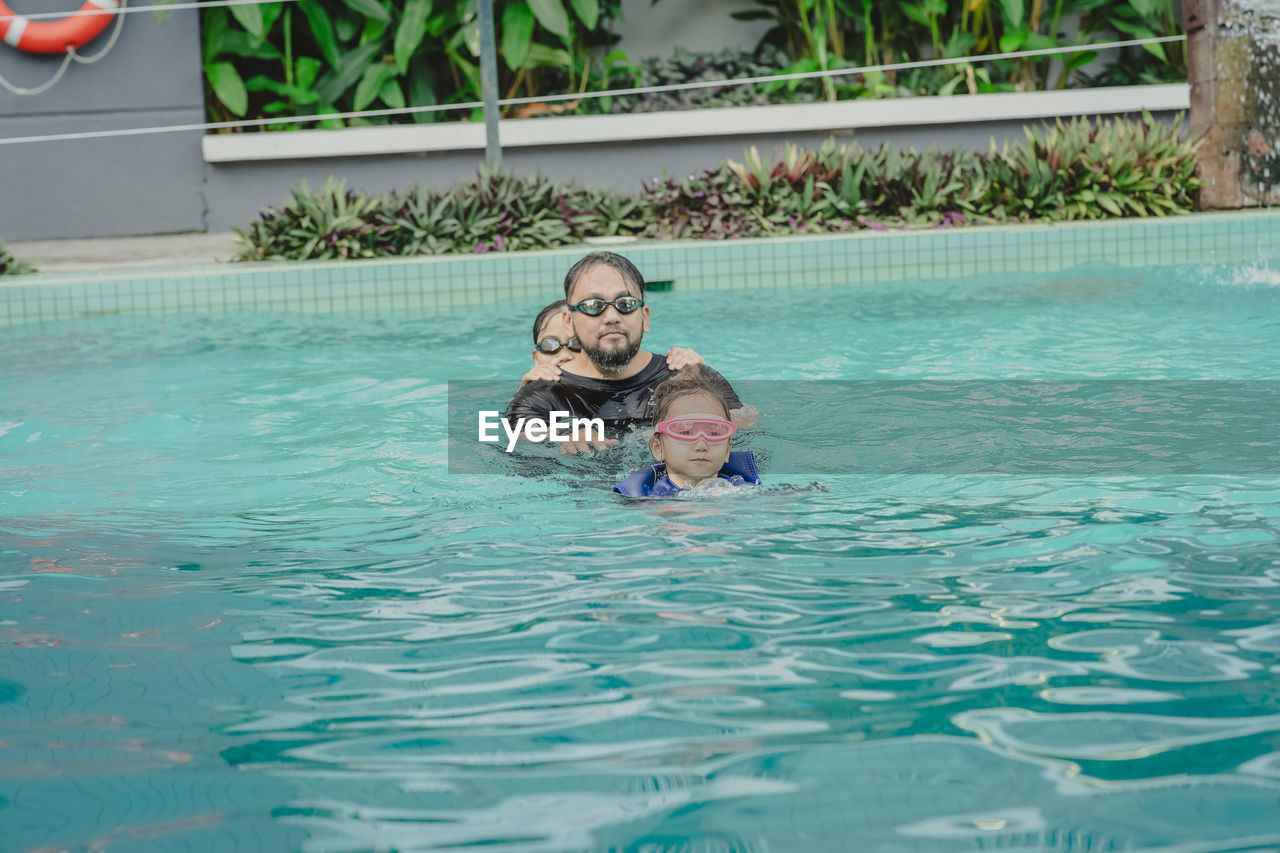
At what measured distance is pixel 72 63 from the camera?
11008 mm

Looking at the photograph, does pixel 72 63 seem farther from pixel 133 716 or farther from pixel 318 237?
pixel 133 716

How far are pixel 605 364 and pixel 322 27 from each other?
8.33 m

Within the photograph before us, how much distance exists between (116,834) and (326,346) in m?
5.38

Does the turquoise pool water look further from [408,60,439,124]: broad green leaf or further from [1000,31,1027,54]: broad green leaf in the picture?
[1000,31,1027,54]: broad green leaf

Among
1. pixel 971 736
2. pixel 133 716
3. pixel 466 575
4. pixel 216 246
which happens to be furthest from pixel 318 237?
pixel 971 736

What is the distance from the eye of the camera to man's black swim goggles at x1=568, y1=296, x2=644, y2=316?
4.08 metres

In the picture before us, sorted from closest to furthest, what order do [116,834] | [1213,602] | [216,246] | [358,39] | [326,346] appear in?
[116,834] → [1213,602] → [326,346] → [216,246] → [358,39]

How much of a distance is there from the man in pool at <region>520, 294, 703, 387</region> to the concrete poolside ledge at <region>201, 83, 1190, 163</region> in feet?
22.3

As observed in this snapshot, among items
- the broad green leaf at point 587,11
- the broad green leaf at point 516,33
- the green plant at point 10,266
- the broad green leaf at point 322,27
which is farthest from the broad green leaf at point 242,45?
the green plant at point 10,266

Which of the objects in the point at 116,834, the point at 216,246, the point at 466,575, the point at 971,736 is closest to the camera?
the point at 116,834

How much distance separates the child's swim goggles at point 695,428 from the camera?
3537 millimetres

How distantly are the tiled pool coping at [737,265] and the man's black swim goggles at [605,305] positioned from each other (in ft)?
13.7

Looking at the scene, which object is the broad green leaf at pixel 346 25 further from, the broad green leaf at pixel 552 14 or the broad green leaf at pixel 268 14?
the broad green leaf at pixel 552 14

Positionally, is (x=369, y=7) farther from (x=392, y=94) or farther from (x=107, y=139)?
(x=107, y=139)
